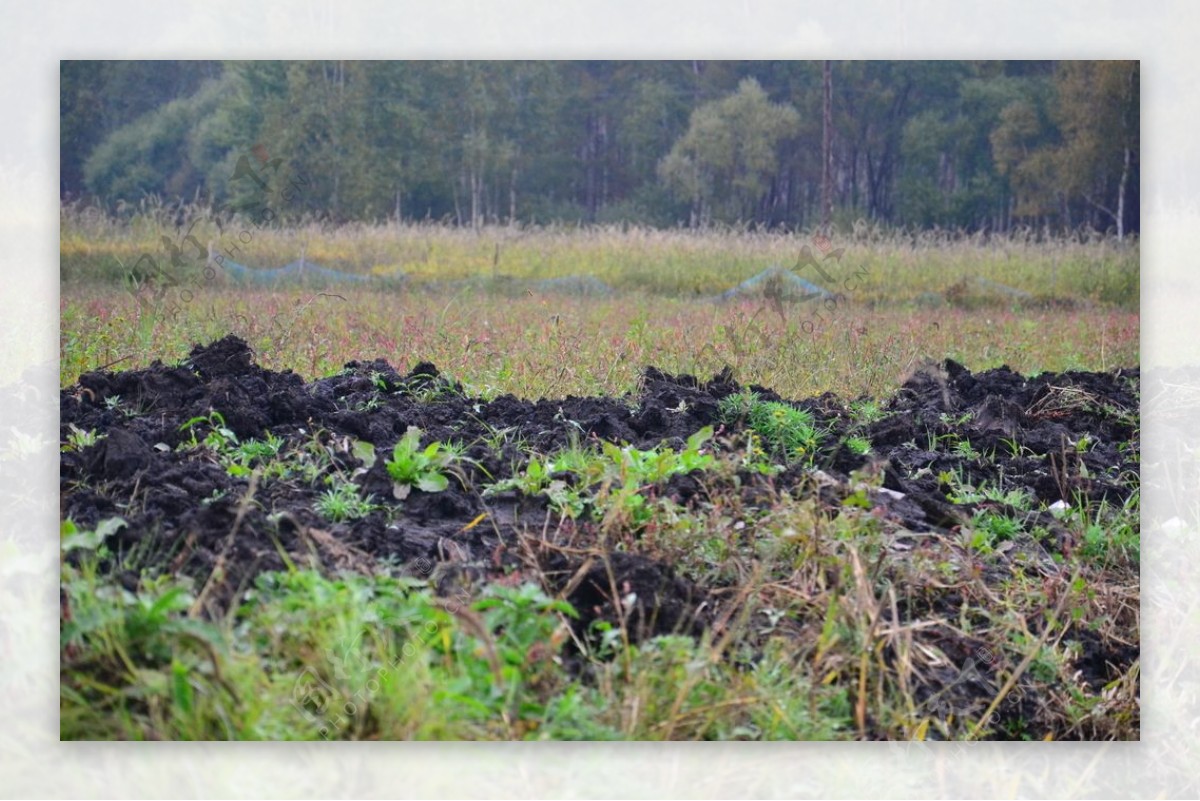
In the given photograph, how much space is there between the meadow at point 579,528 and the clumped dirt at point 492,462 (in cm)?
1

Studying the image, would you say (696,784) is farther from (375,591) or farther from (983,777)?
(375,591)

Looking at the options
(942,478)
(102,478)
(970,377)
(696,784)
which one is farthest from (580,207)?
(696,784)

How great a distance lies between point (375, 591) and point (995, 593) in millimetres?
1590

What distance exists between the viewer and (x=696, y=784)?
294 centimetres

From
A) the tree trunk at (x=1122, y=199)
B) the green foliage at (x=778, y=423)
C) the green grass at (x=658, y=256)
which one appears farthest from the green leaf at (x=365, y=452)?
the tree trunk at (x=1122, y=199)

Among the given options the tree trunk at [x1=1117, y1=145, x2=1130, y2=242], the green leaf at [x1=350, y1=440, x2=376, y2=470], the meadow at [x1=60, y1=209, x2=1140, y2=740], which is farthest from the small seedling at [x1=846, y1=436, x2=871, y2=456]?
the green leaf at [x1=350, y1=440, x2=376, y2=470]

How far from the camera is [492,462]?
352 cm

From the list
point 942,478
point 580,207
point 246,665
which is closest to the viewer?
point 246,665

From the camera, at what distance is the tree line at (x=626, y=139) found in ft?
12.9

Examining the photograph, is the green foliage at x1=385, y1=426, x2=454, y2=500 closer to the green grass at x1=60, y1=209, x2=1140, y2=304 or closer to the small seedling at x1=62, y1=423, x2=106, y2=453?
the small seedling at x1=62, y1=423, x2=106, y2=453

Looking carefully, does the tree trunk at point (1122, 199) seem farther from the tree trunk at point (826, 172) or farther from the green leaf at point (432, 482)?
the green leaf at point (432, 482)

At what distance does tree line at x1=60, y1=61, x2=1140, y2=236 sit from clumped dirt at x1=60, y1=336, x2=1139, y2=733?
2.33 ft

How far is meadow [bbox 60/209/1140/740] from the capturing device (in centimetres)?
270

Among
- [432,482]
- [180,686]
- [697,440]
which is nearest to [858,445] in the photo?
[697,440]
